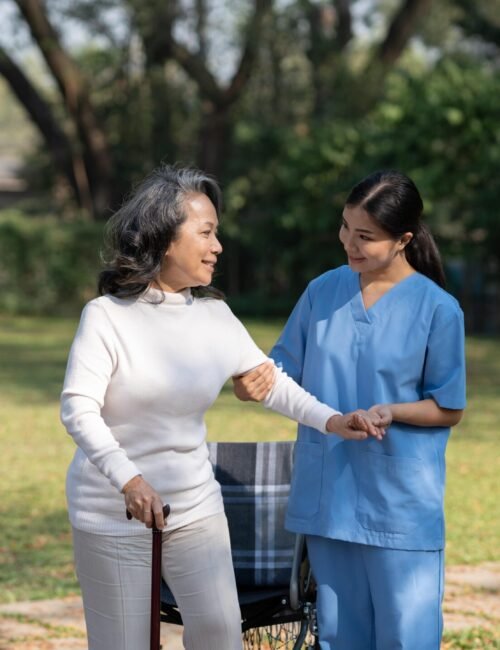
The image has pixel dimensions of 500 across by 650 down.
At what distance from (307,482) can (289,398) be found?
25cm

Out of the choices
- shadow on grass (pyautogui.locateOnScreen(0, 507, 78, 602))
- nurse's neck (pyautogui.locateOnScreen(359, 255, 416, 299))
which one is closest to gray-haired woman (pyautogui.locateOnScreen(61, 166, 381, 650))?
nurse's neck (pyautogui.locateOnScreen(359, 255, 416, 299))

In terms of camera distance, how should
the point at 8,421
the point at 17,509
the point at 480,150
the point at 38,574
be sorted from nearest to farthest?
the point at 38,574, the point at 17,509, the point at 8,421, the point at 480,150

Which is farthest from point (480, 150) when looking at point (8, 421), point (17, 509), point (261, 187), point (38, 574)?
point (38, 574)

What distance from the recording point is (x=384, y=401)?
3.44 meters

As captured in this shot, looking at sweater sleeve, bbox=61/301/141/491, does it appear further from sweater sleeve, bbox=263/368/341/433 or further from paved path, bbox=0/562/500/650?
paved path, bbox=0/562/500/650

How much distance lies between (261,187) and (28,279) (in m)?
5.63

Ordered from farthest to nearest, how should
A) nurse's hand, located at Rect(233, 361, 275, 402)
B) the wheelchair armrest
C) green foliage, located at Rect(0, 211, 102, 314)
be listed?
green foliage, located at Rect(0, 211, 102, 314) < the wheelchair armrest < nurse's hand, located at Rect(233, 361, 275, 402)

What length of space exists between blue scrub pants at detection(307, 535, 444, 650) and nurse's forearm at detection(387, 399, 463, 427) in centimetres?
35

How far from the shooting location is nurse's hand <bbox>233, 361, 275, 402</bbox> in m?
3.52

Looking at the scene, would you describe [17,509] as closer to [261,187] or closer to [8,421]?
[8,421]

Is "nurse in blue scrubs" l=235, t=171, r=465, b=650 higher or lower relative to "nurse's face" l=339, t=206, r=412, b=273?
lower

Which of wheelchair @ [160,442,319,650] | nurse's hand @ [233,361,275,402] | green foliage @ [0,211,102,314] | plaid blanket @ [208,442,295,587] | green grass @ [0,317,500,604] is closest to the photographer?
nurse's hand @ [233,361,275,402]

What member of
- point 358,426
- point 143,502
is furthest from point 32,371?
point 143,502

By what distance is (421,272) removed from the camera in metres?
3.61
